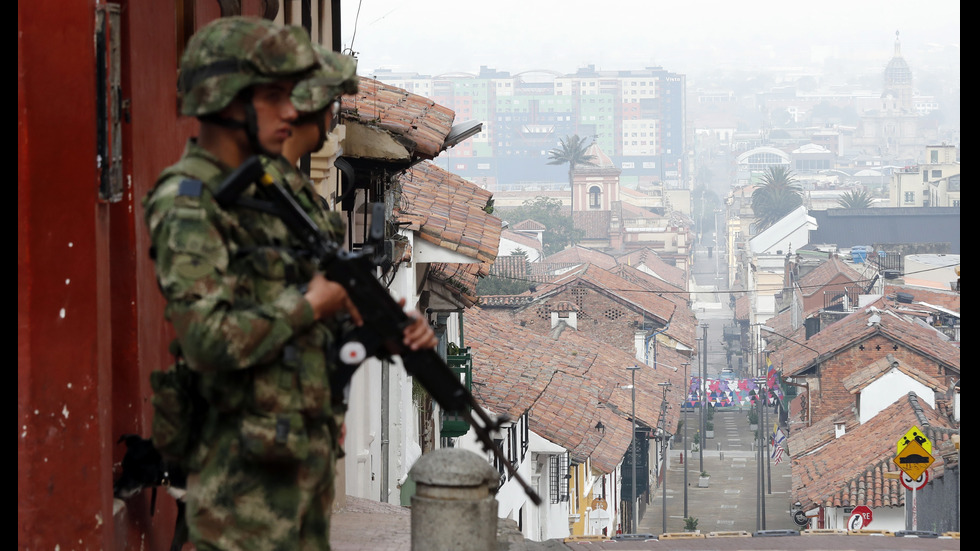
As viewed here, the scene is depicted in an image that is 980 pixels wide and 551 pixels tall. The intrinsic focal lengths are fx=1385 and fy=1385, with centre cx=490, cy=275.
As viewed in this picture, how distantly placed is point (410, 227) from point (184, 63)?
42.4 feet

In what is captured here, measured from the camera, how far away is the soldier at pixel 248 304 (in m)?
3.92

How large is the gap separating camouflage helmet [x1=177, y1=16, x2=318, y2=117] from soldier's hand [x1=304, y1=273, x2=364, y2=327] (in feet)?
1.94

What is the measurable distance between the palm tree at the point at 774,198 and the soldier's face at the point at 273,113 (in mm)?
140383

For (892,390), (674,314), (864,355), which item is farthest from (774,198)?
(892,390)

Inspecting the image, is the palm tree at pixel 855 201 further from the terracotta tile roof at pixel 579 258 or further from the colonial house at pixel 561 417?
the colonial house at pixel 561 417

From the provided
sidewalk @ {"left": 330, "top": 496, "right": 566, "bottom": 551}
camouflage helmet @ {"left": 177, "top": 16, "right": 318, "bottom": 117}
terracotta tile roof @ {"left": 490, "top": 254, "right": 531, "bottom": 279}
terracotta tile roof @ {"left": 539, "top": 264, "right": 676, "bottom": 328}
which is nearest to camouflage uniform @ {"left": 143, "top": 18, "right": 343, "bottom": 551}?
camouflage helmet @ {"left": 177, "top": 16, "right": 318, "bottom": 117}

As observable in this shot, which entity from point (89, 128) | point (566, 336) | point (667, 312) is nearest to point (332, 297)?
point (89, 128)

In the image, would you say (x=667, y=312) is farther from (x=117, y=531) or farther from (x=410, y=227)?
(x=117, y=531)

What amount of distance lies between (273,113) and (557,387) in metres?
30.5

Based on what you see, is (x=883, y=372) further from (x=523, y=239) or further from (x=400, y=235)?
(x=523, y=239)

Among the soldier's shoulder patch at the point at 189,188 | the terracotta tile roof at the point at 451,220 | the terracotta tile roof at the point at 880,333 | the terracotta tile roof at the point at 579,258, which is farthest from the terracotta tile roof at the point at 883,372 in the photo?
the terracotta tile roof at the point at 579,258

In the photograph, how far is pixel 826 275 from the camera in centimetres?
7194

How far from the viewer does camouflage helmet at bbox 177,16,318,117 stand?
4.02 meters

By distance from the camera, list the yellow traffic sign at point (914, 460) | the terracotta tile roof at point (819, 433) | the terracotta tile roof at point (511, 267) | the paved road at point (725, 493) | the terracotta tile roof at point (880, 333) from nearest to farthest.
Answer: the yellow traffic sign at point (914, 460) < the terracotta tile roof at point (819, 433) < the terracotta tile roof at point (880, 333) < the paved road at point (725, 493) < the terracotta tile roof at point (511, 267)
